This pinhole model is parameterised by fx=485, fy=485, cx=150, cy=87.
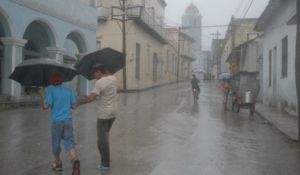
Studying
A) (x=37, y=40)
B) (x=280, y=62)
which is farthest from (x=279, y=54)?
(x=37, y=40)

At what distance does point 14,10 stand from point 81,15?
7.75 meters

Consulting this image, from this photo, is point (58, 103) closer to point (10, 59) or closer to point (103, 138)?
point (103, 138)

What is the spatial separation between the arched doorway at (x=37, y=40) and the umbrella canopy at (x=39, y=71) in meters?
16.1

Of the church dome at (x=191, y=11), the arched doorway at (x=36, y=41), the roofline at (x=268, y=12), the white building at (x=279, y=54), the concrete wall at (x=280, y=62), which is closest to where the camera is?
the concrete wall at (x=280, y=62)

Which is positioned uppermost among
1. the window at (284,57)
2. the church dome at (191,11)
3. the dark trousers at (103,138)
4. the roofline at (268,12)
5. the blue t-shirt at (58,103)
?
the church dome at (191,11)

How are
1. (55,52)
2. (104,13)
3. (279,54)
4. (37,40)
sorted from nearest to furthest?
1. (279,54)
2. (55,52)
3. (37,40)
4. (104,13)

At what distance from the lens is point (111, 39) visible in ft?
132

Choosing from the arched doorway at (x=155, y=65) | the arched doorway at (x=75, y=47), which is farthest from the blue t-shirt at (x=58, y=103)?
the arched doorway at (x=155, y=65)

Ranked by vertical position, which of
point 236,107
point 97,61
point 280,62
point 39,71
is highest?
point 280,62

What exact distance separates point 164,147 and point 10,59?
1210cm

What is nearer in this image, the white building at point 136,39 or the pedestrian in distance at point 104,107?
the pedestrian in distance at point 104,107

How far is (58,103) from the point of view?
7395mm

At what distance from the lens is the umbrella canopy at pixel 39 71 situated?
761 centimetres

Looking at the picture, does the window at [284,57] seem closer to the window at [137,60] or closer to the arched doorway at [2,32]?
the arched doorway at [2,32]
